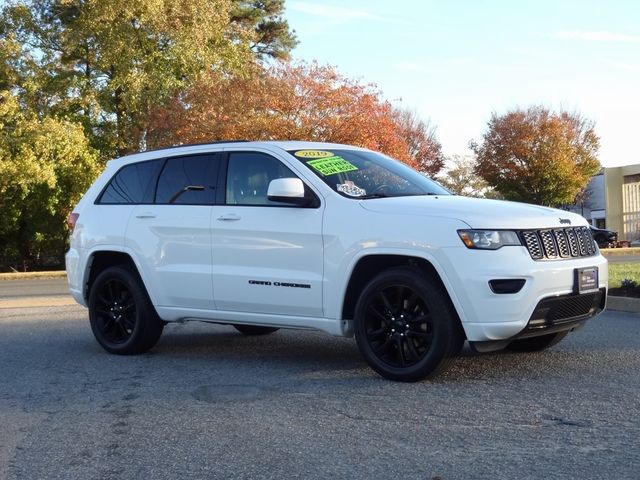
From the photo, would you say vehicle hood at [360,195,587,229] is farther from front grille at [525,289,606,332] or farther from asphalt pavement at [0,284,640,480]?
asphalt pavement at [0,284,640,480]

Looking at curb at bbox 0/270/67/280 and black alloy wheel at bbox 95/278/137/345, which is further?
curb at bbox 0/270/67/280

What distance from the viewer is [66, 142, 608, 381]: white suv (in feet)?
19.8

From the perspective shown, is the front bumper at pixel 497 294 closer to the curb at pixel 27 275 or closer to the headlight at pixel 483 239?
the headlight at pixel 483 239

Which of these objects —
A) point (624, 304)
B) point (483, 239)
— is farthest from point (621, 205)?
point (483, 239)

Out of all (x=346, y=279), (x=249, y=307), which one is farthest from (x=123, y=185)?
(x=346, y=279)

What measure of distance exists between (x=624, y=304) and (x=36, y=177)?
2162 cm

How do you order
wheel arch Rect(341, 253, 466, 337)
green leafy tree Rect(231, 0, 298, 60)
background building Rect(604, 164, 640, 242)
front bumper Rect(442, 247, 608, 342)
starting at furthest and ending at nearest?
background building Rect(604, 164, 640, 242) → green leafy tree Rect(231, 0, 298, 60) → wheel arch Rect(341, 253, 466, 337) → front bumper Rect(442, 247, 608, 342)

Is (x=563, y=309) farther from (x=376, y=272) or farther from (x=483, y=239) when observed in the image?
(x=376, y=272)

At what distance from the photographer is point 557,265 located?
6199 mm

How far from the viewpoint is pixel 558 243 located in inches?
249

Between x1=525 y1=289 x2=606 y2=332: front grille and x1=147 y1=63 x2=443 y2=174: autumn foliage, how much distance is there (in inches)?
831

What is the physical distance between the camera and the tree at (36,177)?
28047 millimetres

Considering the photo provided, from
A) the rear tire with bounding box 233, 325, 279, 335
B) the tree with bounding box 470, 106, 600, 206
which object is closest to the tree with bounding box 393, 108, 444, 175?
the tree with bounding box 470, 106, 600, 206

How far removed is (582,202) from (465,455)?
6032 cm
